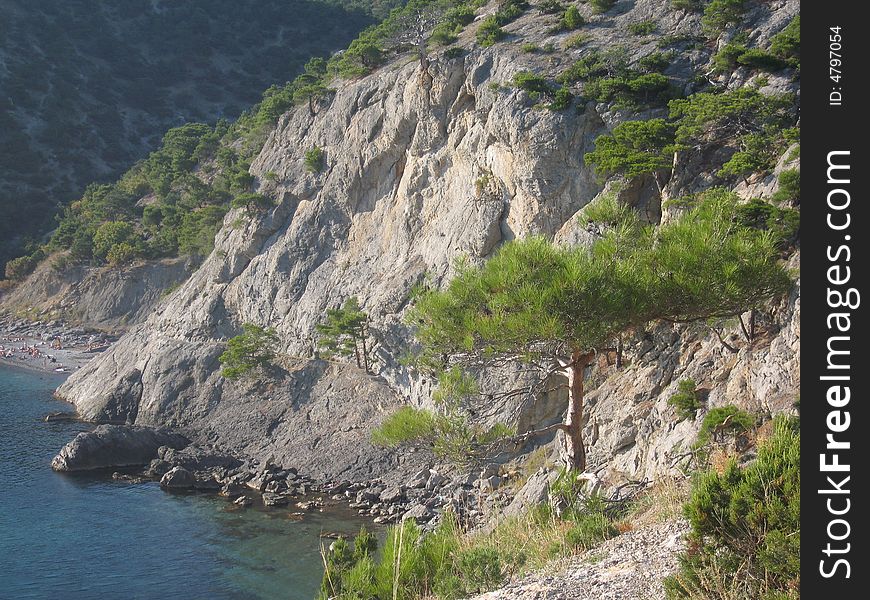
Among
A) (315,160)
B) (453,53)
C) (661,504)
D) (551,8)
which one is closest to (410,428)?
(661,504)

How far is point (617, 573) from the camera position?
7516 millimetres

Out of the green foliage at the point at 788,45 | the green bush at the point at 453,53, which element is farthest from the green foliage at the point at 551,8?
the green foliage at the point at 788,45

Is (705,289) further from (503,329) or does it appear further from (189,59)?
(189,59)

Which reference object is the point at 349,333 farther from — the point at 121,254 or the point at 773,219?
the point at 121,254

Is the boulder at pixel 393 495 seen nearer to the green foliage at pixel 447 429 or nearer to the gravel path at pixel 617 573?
the green foliage at pixel 447 429

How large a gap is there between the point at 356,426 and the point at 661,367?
16476 mm

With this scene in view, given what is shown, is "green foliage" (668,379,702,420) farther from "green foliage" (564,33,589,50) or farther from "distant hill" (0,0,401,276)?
"distant hill" (0,0,401,276)

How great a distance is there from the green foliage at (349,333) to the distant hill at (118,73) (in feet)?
161

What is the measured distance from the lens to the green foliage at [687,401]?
17297mm

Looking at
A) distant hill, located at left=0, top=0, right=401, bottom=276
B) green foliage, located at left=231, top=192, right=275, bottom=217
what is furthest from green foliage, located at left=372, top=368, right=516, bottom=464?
distant hill, located at left=0, top=0, right=401, bottom=276

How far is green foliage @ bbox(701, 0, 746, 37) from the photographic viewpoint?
1214 inches

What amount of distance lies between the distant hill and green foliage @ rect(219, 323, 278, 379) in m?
44.2

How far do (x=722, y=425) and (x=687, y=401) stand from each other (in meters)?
2.96

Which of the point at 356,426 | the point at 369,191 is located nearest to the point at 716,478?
the point at 356,426
